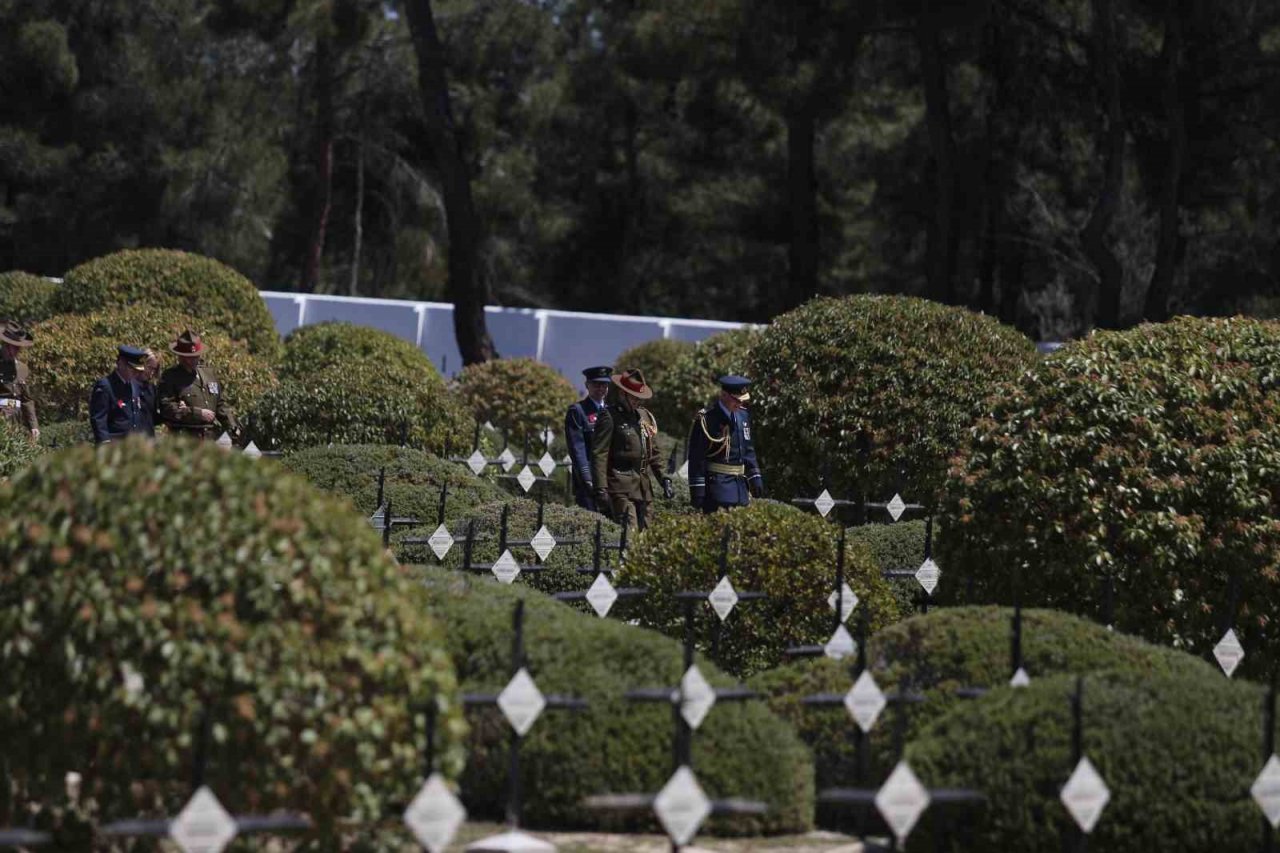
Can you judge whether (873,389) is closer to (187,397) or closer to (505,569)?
(187,397)

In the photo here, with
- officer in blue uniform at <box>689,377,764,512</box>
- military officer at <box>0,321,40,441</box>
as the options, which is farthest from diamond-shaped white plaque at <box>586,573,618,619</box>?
military officer at <box>0,321,40,441</box>

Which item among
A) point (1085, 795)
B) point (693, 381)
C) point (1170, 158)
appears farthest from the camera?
point (1170, 158)

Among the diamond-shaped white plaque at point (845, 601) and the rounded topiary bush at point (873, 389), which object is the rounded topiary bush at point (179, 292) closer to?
the rounded topiary bush at point (873, 389)

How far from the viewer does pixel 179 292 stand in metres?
19.6

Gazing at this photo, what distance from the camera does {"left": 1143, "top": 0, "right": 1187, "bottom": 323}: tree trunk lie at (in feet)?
88.1

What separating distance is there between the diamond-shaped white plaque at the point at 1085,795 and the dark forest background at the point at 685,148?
2010 centimetres

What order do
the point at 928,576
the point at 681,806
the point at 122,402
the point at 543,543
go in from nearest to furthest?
the point at 681,806 < the point at 928,576 < the point at 543,543 < the point at 122,402

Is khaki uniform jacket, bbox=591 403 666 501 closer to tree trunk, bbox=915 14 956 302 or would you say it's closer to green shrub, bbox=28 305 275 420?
green shrub, bbox=28 305 275 420

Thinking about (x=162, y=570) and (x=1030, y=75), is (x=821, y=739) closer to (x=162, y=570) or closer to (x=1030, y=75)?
(x=162, y=570)

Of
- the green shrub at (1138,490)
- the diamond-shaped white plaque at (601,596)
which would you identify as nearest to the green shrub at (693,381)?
the green shrub at (1138,490)

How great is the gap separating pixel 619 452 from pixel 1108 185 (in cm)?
1376

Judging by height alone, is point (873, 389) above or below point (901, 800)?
above

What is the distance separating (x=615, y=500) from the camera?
43.9 ft

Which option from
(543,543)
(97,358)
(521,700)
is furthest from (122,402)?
(521,700)
